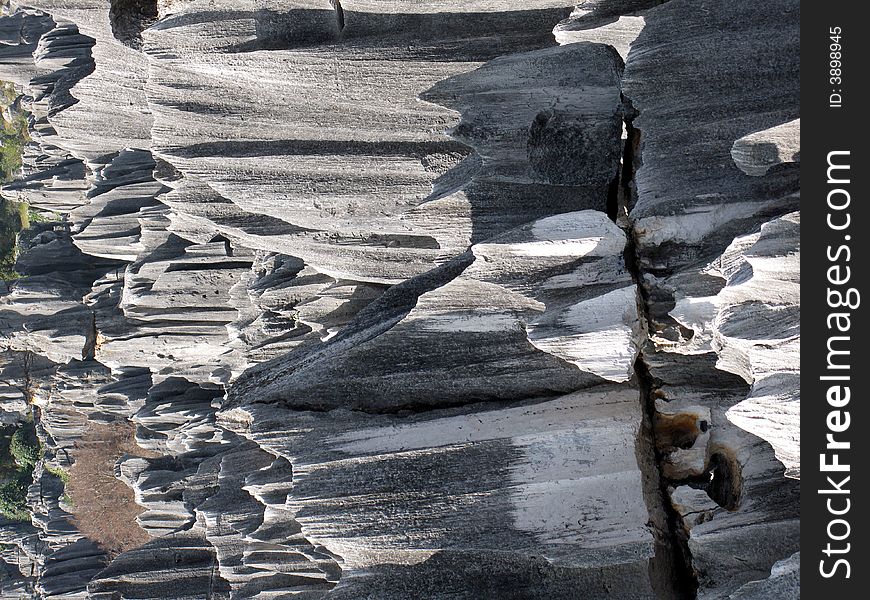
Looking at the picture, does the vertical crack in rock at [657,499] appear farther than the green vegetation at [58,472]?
No

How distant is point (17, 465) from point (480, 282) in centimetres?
2878

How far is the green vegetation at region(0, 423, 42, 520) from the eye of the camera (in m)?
29.6

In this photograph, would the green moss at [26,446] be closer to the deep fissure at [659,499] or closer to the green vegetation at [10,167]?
the green vegetation at [10,167]

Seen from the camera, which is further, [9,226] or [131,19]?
[9,226]

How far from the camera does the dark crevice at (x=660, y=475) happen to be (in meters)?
12.2

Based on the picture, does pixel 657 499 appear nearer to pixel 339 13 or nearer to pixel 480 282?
pixel 480 282

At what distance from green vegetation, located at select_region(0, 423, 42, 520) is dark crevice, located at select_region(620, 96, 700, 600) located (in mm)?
27539

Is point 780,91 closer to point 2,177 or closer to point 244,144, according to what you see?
point 244,144

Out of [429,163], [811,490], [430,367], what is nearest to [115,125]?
[429,163]

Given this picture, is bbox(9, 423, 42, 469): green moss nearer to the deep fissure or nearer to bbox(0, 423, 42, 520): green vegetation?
bbox(0, 423, 42, 520): green vegetation

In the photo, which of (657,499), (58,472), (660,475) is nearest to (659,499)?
(657,499)

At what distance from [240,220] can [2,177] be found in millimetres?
22271

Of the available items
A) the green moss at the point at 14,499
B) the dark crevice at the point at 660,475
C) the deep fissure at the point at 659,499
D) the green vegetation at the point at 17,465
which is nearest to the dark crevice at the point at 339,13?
the deep fissure at the point at 659,499

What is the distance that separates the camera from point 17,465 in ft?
102
